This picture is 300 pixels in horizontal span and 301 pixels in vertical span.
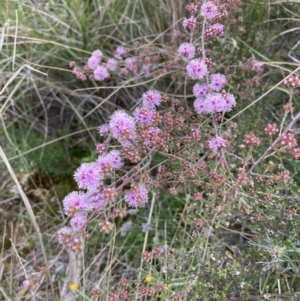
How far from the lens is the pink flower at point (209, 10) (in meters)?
1.16

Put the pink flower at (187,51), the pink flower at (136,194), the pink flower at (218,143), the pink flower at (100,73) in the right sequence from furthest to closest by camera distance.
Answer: the pink flower at (100,73)
the pink flower at (187,51)
the pink flower at (218,143)
the pink flower at (136,194)

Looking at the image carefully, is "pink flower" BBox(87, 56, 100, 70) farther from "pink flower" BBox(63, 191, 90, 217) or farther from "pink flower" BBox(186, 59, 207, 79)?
"pink flower" BBox(63, 191, 90, 217)

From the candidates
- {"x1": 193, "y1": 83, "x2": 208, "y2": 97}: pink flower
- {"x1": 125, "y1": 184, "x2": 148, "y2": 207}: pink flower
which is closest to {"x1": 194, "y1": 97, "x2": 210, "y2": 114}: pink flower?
{"x1": 193, "y1": 83, "x2": 208, "y2": 97}: pink flower

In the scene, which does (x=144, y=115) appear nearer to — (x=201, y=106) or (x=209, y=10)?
(x=201, y=106)

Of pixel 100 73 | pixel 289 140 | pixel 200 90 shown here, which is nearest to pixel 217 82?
pixel 200 90

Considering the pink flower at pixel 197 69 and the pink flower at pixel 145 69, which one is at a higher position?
the pink flower at pixel 197 69

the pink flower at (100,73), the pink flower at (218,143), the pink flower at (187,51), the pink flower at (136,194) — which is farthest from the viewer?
the pink flower at (100,73)

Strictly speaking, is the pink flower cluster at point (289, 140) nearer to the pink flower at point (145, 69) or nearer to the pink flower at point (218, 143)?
the pink flower at point (218, 143)

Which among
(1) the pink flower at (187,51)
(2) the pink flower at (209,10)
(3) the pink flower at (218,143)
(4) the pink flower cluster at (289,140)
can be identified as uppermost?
(2) the pink flower at (209,10)

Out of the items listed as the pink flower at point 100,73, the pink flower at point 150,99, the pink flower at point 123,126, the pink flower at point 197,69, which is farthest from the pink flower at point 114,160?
the pink flower at point 100,73

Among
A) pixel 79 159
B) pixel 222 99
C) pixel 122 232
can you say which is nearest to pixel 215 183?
pixel 222 99

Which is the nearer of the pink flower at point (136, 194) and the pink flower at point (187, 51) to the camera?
the pink flower at point (136, 194)

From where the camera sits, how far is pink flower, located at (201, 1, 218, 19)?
116 cm

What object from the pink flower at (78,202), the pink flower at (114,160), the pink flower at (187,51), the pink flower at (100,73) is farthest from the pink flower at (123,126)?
the pink flower at (100,73)
